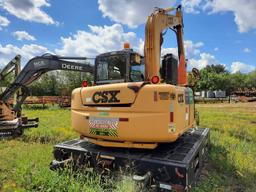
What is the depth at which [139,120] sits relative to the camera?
427cm

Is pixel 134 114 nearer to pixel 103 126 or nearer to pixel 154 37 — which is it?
pixel 103 126

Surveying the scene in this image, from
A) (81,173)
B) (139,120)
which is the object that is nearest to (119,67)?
(139,120)

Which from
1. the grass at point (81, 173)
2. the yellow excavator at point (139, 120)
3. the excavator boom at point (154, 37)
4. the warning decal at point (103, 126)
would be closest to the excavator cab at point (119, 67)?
the yellow excavator at point (139, 120)

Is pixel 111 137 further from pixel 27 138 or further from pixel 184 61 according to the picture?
pixel 27 138

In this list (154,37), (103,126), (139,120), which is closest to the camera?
(139,120)

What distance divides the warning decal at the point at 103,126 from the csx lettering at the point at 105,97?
1.04 feet

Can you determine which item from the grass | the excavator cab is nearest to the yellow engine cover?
the excavator cab

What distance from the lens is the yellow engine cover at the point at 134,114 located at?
4176 millimetres

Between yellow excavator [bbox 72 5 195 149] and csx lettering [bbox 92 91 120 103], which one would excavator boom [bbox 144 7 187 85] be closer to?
yellow excavator [bbox 72 5 195 149]

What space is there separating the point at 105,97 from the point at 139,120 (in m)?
0.80

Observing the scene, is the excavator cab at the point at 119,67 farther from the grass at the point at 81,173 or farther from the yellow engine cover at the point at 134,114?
the grass at the point at 81,173

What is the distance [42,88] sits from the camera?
137 ft

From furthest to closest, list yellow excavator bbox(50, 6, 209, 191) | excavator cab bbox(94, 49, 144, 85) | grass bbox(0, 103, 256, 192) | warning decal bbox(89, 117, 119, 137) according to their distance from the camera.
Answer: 1. excavator cab bbox(94, 49, 144, 85)
2. warning decal bbox(89, 117, 119, 137)
3. grass bbox(0, 103, 256, 192)
4. yellow excavator bbox(50, 6, 209, 191)

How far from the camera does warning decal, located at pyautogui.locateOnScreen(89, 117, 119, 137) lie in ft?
14.8
